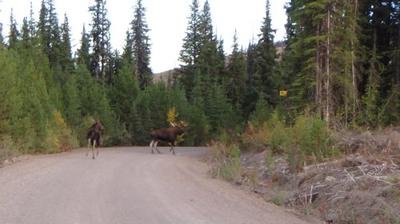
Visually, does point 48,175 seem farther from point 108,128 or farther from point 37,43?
point 37,43

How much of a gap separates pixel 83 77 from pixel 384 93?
36.2m

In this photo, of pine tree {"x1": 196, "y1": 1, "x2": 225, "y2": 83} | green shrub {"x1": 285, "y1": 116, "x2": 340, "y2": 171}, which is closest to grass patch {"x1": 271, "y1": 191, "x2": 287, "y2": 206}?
green shrub {"x1": 285, "y1": 116, "x2": 340, "y2": 171}

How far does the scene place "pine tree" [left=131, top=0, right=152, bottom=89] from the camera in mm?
80375

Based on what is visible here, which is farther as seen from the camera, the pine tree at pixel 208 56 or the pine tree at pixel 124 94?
the pine tree at pixel 208 56

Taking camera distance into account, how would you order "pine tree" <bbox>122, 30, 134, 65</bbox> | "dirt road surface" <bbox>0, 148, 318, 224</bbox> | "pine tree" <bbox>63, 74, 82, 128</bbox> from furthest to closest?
"pine tree" <bbox>122, 30, 134, 65</bbox>
"pine tree" <bbox>63, 74, 82, 128</bbox>
"dirt road surface" <bbox>0, 148, 318, 224</bbox>

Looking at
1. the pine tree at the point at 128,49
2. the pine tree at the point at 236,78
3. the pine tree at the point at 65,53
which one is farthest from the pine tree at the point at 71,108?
the pine tree at the point at 236,78

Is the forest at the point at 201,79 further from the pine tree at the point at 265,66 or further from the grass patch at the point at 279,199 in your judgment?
the grass patch at the point at 279,199

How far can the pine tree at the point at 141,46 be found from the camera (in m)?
80.4

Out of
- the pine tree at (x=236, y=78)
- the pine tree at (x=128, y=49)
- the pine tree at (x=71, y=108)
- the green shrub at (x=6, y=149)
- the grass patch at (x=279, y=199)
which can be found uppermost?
the pine tree at (x=128, y=49)

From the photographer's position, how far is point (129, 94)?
66.1m

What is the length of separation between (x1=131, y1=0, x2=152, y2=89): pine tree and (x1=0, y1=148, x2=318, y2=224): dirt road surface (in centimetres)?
6287

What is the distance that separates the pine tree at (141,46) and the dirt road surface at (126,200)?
6287 centimetres

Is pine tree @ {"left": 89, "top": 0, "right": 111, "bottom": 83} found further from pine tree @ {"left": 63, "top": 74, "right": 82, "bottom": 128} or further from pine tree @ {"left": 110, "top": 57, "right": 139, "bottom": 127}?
pine tree @ {"left": 63, "top": 74, "right": 82, "bottom": 128}

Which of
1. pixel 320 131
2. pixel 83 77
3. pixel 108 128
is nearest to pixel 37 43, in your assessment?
pixel 83 77
